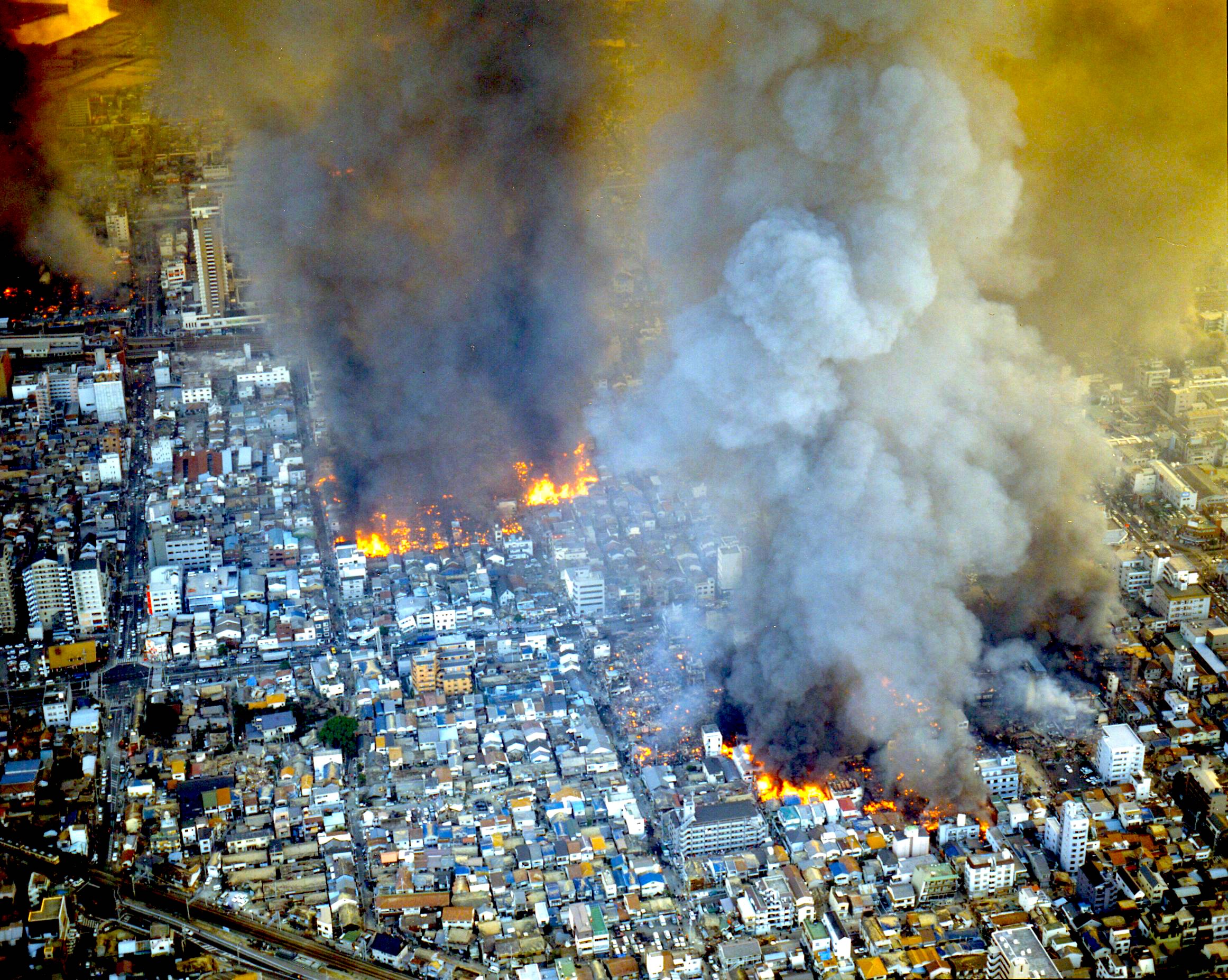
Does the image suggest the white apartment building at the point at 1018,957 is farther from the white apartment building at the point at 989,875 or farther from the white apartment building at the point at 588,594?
the white apartment building at the point at 588,594

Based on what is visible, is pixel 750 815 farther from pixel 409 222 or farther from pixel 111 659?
pixel 409 222

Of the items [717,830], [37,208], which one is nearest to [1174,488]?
[717,830]

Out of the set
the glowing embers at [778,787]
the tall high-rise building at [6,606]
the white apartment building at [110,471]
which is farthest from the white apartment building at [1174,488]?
the tall high-rise building at [6,606]

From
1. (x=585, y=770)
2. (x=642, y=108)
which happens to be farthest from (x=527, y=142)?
(x=585, y=770)

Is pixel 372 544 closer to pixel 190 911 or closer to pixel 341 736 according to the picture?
pixel 341 736

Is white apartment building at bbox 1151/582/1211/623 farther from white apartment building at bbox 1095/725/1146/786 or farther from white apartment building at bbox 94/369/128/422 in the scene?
white apartment building at bbox 94/369/128/422

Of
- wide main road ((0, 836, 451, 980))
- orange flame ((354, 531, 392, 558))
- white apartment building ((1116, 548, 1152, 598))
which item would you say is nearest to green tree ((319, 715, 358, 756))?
wide main road ((0, 836, 451, 980))
